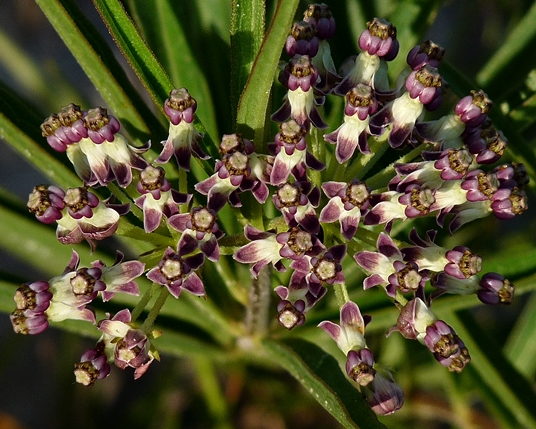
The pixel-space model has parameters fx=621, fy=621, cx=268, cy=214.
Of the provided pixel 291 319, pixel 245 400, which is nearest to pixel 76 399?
pixel 245 400

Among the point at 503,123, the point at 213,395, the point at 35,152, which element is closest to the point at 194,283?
the point at 35,152

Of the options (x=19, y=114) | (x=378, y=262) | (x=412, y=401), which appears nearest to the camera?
(x=378, y=262)

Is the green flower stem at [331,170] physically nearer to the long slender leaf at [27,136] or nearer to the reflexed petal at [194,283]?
the reflexed petal at [194,283]

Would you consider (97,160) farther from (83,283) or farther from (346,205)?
(346,205)

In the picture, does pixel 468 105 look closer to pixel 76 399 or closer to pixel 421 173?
pixel 421 173

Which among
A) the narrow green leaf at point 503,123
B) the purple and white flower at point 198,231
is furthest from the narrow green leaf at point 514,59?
the purple and white flower at point 198,231
